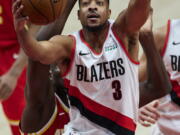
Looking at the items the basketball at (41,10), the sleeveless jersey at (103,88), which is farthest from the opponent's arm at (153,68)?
the basketball at (41,10)

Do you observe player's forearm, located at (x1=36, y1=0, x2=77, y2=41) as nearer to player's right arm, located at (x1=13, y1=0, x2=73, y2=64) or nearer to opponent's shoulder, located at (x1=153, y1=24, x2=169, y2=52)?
player's right arm, located at (x1=13, y1=0, x2=73, y2=64)

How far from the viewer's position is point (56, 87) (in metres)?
3.40

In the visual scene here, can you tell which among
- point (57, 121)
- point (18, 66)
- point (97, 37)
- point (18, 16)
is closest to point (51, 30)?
point (97, 37)

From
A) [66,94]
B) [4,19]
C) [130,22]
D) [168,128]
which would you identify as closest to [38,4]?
[130,22]

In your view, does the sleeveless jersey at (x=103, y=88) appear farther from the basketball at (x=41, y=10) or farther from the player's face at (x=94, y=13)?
the basketball at (x=41, y=10)

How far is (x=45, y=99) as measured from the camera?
3197 mm

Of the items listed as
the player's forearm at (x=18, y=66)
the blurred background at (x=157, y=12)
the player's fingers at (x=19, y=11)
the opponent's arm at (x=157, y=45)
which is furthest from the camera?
the blurred background at (x=157, y=12)

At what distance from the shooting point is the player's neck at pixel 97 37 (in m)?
3.04

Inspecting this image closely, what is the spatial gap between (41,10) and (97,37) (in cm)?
41

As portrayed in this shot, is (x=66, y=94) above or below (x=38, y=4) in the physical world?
below

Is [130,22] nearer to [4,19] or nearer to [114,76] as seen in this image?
[114,76]

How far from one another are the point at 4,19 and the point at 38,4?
1.18 metres

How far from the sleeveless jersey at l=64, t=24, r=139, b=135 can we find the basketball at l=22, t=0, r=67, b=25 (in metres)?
0.27

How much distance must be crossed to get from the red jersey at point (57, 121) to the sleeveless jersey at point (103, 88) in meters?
0.27
